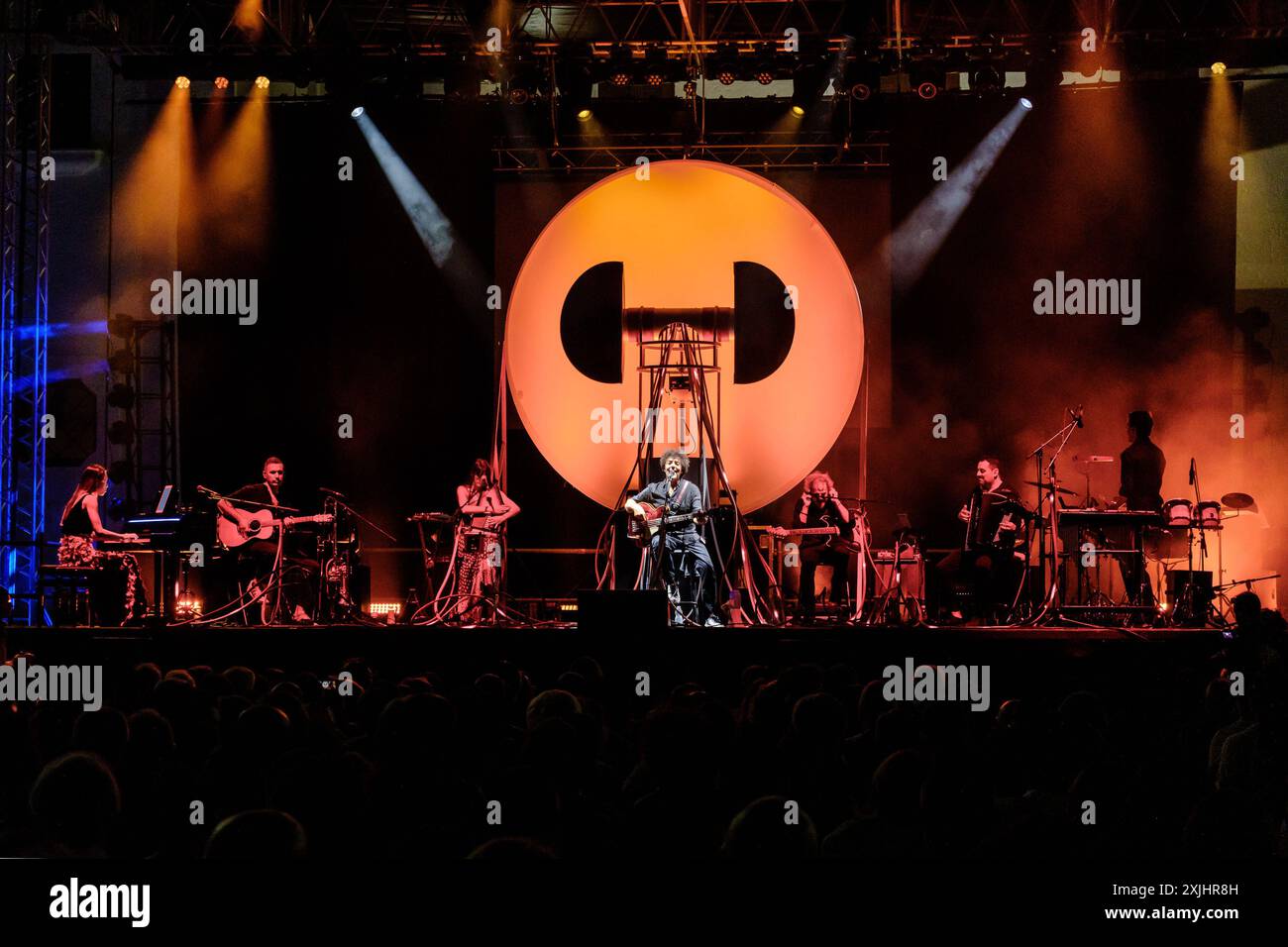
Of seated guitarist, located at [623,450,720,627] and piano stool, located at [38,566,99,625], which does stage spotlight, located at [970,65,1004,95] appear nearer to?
seated guitarist, located at [623,450,720,627]

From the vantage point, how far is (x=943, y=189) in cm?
1161

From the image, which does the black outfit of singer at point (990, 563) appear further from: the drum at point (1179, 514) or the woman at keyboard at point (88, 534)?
the woman at keyboard at point (88, 534)

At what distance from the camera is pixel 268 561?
1027cm

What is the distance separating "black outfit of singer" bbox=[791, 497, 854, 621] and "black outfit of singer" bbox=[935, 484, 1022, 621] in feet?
3.11

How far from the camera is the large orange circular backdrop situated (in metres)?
11.6

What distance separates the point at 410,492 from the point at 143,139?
4.27 metres

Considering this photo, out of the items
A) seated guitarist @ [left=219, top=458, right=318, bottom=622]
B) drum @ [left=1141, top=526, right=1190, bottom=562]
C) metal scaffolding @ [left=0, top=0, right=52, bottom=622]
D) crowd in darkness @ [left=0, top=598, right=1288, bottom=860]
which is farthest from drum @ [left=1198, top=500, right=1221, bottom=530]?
metal scaffolding @ [left=0, top=0, right=52, bottom=622]

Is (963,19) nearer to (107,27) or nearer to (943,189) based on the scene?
(943,189)

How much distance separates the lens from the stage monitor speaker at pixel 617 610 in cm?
707

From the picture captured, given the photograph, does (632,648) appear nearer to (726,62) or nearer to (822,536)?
(822,536)

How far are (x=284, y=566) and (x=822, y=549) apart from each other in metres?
4.31

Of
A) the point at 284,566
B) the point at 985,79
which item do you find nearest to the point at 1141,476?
Result: the point at 985,79

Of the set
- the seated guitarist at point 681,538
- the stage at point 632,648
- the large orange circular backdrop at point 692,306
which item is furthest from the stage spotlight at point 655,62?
the stage at point 632,648

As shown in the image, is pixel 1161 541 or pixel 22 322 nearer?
pixel 1161 541
